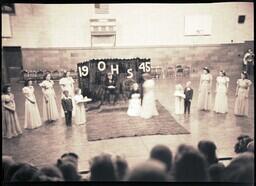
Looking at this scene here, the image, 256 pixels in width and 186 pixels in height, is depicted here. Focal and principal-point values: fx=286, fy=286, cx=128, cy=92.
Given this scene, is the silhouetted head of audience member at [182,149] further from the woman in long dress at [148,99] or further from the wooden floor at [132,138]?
the woman in long dress at [148,99]

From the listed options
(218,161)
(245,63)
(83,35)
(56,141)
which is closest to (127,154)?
(56,141)

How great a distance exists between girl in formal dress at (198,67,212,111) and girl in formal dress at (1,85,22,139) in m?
2.25

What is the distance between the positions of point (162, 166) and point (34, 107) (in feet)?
5.48

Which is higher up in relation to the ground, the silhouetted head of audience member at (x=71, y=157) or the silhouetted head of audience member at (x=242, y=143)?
the silhouetted head of audience member at (x=242, y=143)

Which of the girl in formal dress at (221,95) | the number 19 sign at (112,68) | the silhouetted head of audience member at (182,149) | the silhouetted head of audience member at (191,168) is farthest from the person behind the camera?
the girl in formal dress at (221,95)

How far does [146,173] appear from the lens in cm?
306

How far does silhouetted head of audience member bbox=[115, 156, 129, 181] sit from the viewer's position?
3232 mm

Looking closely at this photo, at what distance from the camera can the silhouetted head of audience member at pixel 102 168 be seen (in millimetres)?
3242

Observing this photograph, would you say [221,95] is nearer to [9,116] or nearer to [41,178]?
[41,178]

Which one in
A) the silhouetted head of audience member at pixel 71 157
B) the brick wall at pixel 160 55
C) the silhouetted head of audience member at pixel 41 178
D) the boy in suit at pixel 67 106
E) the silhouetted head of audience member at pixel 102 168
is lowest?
the silhouetted head of audience member at pixel 41 178

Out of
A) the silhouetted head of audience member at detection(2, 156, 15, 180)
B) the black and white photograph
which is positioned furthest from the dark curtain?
the silhouetted head of audience member at detection(2, 156, 15, 180)

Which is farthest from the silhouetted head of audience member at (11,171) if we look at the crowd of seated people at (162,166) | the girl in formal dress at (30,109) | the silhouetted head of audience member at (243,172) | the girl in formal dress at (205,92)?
the silhouetted head of audience member at (243,172)

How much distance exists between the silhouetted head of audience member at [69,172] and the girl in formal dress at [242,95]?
209 cm

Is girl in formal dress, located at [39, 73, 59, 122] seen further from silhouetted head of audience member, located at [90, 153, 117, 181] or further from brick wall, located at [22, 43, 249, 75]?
silhouetted head of audience member, located at [90, 153, 117, 181]
